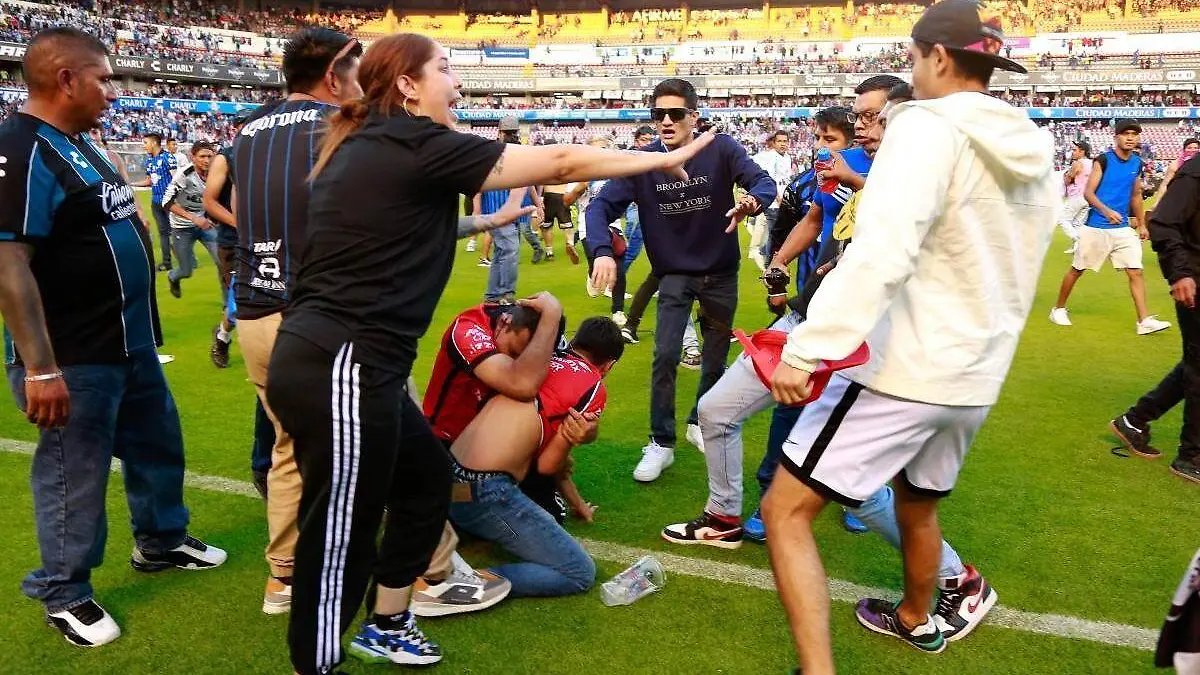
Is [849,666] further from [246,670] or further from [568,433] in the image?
[246,670]

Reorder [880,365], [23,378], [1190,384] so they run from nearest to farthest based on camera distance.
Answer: [880,365]
[23,378]
[1190,384]

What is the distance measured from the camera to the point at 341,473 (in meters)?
2.24

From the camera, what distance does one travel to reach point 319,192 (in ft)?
7.30

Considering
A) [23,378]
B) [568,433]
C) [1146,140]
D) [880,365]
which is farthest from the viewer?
[1146,140]

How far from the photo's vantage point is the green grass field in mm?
2891

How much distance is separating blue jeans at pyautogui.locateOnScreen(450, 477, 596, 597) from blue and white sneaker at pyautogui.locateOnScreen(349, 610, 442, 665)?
0.51 m

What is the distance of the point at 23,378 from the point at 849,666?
10.2 ft

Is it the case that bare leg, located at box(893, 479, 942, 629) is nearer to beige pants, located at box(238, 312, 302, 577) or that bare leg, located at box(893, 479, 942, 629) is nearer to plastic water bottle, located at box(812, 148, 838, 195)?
plastic water bottle, located at box(812, 148, 838, 195)

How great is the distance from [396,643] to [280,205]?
1579mm

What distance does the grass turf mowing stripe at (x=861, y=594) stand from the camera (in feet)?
9.86

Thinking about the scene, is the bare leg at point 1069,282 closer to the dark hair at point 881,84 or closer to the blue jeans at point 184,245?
the dark hair at point 881,84

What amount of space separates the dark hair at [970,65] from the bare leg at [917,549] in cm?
128

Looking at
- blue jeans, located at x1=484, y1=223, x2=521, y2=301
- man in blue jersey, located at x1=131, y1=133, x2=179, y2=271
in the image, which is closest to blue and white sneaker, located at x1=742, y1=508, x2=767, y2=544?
blue jeans, located at x1=484, y1=223, x2=521, y2=301

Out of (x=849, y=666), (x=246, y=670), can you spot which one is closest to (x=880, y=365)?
(x=849, y=666)
